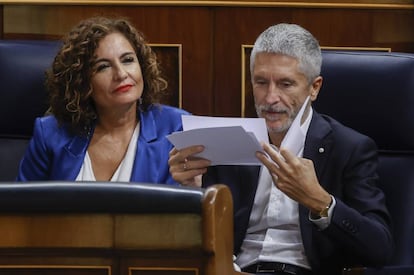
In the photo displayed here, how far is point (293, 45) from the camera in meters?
2.45

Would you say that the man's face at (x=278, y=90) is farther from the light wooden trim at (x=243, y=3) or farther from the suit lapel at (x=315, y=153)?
the light wooden trim at (x=243, y=3)

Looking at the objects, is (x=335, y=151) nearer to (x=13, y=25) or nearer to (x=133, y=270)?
(x=133, y=270)

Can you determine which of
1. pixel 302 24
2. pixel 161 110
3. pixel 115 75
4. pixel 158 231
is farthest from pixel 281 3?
pixel 158 231

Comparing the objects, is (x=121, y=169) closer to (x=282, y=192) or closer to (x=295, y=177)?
(x=282, y=192)

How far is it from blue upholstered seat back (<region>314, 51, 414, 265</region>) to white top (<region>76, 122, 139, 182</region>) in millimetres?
555

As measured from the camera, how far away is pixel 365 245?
2.32m

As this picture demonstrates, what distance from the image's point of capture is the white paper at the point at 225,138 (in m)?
2.20

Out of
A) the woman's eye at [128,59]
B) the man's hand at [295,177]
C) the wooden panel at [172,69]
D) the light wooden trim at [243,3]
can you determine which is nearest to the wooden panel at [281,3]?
the light wooden trim at [243,3]

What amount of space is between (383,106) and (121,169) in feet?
2.53

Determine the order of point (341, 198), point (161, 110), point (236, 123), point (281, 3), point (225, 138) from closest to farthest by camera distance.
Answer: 1. point (225, 138)
2. point (236, 123)
3. point (341, 198)
4. point (161, 110)
5. point (281, 3)

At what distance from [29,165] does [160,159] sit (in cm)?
40

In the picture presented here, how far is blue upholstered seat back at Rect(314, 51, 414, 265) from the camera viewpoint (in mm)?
2625

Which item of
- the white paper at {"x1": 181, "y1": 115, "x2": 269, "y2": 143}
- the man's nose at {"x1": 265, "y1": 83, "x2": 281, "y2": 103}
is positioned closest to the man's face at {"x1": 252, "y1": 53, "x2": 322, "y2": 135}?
the man's nose at {"x1": 265, "y1": 83, "x2": 281, "y2": 103}

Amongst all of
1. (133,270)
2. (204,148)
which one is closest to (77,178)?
(204,148)
